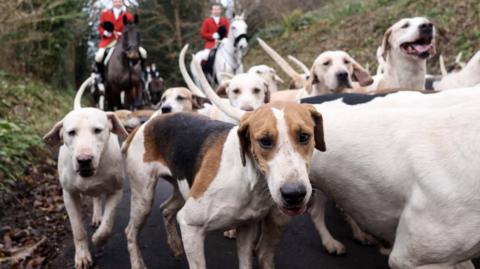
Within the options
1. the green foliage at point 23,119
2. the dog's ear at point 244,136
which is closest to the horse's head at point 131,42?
the green foliage at point 23,119

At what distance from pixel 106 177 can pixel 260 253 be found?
150 cm

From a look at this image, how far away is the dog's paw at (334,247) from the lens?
4273 millimetres

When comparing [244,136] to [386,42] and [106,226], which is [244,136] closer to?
[106,226]

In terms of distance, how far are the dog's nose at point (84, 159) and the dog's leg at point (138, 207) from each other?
15.1 inches

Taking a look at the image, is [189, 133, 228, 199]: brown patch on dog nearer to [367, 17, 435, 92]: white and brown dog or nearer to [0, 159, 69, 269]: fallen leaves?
[0, 159, 69, 269]: fallen leaves

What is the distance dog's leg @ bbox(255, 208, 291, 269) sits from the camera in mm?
3422

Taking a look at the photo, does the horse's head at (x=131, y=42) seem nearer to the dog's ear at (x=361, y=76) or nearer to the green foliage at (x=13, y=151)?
the green foliage at (x=13, y=151)

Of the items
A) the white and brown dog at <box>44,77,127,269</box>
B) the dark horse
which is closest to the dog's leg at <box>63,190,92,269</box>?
the white and brown dog at <box>44,77,127,269</box>

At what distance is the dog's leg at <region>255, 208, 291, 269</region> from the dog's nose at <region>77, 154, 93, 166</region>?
1388mm

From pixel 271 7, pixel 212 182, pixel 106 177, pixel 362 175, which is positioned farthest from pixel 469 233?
pixel 271 7

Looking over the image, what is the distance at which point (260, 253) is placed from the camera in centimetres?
369

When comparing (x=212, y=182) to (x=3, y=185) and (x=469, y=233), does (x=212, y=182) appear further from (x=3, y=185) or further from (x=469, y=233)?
(x=3, y=185)

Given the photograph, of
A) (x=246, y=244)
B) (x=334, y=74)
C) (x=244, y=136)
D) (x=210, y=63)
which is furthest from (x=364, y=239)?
(x=210, y=63)

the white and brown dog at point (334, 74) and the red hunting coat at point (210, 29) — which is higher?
the red hunting coat at point (210, 29)
